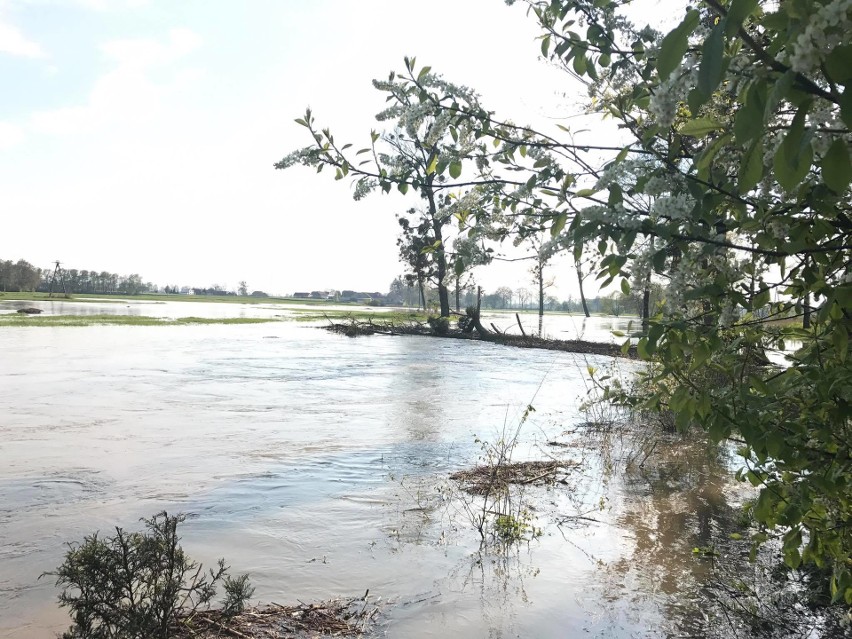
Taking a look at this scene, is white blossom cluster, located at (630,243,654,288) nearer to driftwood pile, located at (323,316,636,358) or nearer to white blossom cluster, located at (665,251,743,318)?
white blossom cluster, located at (665,251,743,318)

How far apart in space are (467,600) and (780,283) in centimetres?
270

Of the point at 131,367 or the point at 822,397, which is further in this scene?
the point at 131,367

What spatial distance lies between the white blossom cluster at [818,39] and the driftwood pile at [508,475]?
4928 millimetres

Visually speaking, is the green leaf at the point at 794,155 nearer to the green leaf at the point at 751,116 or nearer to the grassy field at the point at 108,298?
the green leaf at the point at 751,116

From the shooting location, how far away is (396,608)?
362 centimetres

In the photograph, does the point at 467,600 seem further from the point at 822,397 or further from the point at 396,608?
the point at 822,397

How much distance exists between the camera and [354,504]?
5504mm

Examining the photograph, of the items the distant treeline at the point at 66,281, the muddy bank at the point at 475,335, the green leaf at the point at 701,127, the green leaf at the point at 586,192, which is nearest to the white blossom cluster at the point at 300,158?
the green leaf at the point at 586,192

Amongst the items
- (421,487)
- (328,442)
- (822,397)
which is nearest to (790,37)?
(822,397)

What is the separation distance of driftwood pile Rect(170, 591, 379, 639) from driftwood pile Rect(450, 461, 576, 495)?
2.28 metres

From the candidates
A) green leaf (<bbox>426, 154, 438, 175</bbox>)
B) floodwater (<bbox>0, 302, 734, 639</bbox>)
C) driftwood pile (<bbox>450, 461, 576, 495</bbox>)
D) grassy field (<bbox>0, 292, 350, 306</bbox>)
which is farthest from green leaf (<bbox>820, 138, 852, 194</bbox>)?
grassy field (<bbox>0, 292, 350, 306</bbox>)

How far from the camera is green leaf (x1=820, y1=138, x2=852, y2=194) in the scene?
3.56ft

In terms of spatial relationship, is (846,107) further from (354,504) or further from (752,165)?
(354,504)

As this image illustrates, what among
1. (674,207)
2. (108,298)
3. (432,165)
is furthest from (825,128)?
(108,298)
